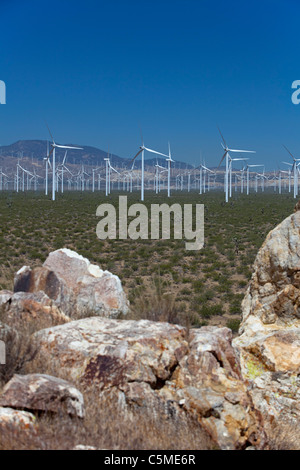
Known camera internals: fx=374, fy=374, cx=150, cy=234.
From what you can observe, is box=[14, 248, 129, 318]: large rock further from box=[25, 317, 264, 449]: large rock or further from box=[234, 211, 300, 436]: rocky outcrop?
box=[234, 211, 300, 436]: rocky outcrop

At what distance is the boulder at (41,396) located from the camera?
3732 mm

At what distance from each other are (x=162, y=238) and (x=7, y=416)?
23.3 metres

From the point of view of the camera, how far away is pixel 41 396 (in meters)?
3.81

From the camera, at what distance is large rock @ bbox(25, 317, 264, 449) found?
4.05 m

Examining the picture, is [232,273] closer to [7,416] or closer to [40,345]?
[40,345]

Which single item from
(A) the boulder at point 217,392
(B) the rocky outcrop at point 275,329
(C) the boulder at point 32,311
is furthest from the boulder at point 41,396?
(B) the rocky outcrop at point 275,329

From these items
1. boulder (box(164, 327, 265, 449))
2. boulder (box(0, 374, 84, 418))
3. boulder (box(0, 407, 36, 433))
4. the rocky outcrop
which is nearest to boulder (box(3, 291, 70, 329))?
boulder (box(0, 374, 84, 418))

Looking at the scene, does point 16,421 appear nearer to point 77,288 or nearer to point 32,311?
point 32,311

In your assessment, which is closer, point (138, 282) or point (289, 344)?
point (289, 344)

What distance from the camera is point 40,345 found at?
16.3ft

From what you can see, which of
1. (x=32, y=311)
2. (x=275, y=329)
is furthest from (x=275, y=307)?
(x=32, y=311)

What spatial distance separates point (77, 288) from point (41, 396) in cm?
457

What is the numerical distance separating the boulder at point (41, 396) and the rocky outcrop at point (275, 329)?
2368 millimetres

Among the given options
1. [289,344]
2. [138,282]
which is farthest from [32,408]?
[138,282]
